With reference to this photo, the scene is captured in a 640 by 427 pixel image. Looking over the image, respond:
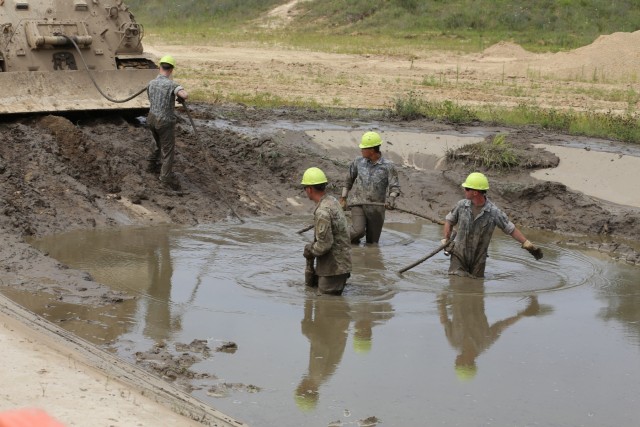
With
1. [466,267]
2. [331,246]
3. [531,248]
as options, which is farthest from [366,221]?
[331,246]

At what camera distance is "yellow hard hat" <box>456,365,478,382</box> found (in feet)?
27.1

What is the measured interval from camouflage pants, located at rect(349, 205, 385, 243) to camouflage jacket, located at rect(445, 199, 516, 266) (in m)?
1.98

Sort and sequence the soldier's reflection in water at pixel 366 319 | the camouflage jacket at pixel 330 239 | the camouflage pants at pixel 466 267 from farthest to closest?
the camouflage pants at pixel 466 267
the camouflage jacket at pixel 330 239
the soldier's reflection in water at pixel 366 319

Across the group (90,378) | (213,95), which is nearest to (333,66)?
(213,95)

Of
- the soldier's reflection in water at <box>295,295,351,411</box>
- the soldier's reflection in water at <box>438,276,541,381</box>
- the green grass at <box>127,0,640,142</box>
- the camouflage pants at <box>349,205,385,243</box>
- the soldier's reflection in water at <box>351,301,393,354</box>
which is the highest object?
the green grass at <box>127,0,640,142</box>

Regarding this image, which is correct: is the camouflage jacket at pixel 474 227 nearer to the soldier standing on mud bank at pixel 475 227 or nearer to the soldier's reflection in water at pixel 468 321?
the soldier standing on mud bank at pixel 475 227

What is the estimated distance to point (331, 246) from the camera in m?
9.80

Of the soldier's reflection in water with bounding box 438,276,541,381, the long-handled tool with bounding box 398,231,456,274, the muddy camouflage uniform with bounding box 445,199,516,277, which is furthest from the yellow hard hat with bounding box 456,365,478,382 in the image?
the muddy camouflage uniform with bounding box 445,199,516,277

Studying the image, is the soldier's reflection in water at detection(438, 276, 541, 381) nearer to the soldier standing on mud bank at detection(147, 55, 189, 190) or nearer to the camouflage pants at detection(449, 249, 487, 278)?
the camouflage pants at detection(449, 249, 487, 278)

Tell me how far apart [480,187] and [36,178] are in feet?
19.5

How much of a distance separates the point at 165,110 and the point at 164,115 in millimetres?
67

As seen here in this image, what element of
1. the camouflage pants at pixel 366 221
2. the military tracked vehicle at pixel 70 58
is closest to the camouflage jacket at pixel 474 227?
the camouflage pants at pixel 366 221

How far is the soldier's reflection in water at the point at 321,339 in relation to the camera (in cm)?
786

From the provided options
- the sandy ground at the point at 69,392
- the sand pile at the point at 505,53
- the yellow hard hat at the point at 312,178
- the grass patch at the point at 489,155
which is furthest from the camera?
the sand pile at the point at 505,53
